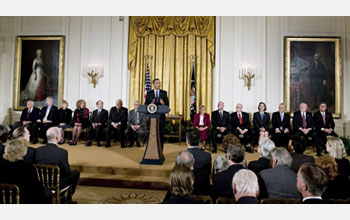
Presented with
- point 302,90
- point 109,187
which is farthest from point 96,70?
point 302,90

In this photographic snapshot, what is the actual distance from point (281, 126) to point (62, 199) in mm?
5562

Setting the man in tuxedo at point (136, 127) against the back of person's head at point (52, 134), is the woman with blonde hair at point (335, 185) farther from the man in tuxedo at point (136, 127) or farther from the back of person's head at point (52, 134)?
the man in tuxedo at point (136, 127)

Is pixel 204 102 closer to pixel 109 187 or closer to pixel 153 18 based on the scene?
pixel 153 18

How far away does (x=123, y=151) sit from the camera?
603 centimetres

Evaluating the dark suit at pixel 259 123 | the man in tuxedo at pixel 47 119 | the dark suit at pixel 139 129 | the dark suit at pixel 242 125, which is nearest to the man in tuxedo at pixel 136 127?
the dark suit at pixel 139 129

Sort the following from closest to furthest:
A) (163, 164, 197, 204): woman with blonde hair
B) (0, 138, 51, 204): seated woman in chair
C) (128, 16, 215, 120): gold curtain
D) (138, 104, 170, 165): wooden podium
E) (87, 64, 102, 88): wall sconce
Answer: (163, 164, 197, 204): woman with blonde hair < (0, 138, 51, 204): seated woman in chair < (138, 104, 170, 165): wooden podium < (128, 16, 215, 120): gold curtain < (87, 64, 102, 88): wall sconce

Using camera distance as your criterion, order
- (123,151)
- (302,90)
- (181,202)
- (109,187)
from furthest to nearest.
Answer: (302,90)
(123,151)
(109,187)
(181,202)

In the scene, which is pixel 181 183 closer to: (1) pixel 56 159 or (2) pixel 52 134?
(1) pixel 56 159

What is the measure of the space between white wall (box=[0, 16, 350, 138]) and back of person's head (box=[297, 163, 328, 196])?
20.1 ft

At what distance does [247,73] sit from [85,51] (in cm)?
523

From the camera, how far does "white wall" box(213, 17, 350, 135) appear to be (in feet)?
25.9

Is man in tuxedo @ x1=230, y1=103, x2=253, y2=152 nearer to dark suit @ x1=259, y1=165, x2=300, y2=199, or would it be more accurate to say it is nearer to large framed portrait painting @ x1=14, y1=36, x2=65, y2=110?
dark suit @ x1=259, y1=165, x2=300, y2=199

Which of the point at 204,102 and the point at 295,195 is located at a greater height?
the point at 204,102

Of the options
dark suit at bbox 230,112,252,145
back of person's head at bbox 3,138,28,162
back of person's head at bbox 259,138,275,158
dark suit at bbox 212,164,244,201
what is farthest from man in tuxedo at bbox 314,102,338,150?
back of person's head at bbox 3,138,28,162
